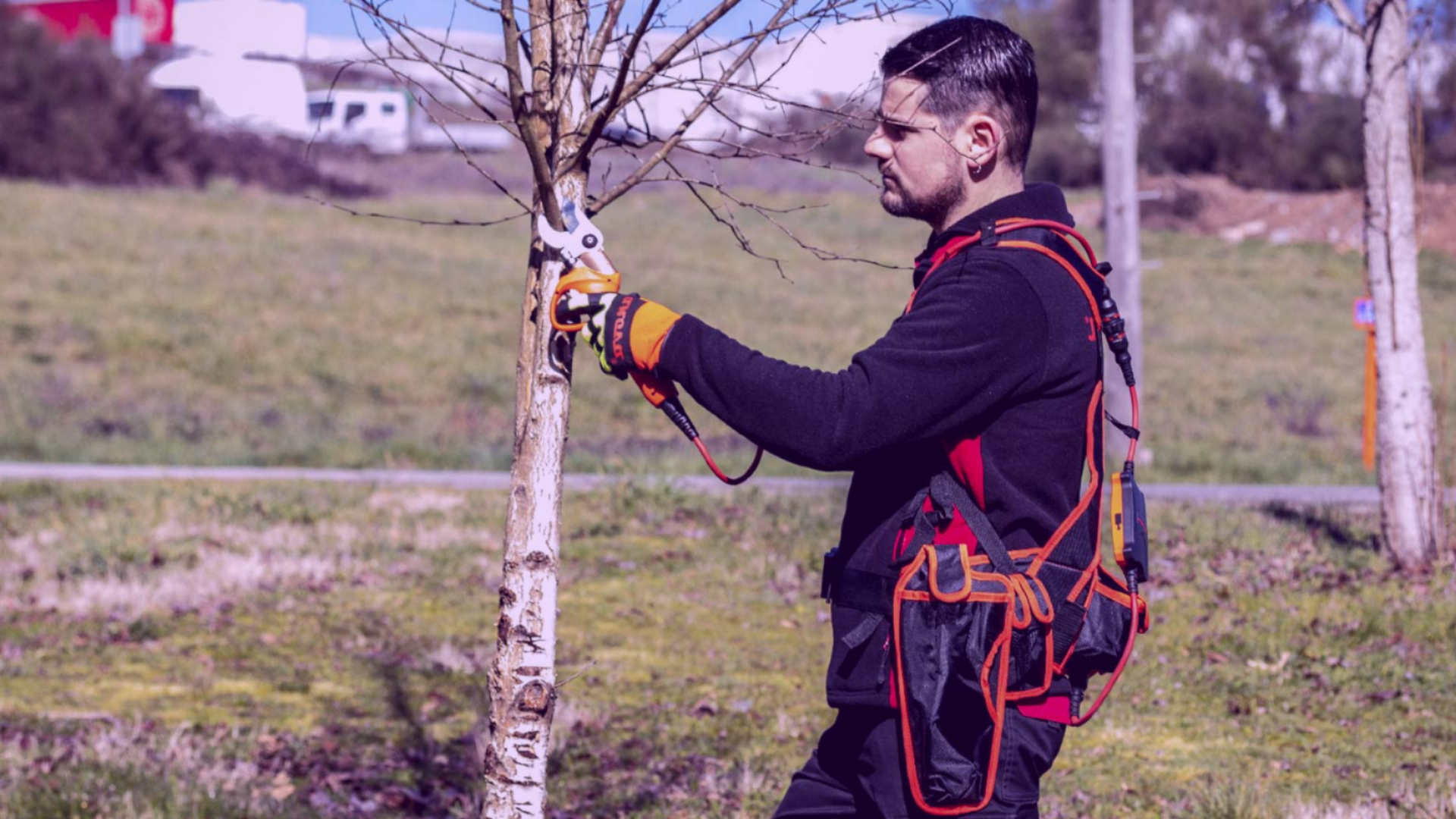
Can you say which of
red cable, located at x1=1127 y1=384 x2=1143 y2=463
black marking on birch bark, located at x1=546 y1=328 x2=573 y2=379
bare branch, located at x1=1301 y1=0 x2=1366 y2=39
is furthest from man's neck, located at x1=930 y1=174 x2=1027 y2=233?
bare branch, located at x1=1301 y1=0 x2=1366 y2=39

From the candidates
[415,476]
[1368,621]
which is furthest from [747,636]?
[415,476]

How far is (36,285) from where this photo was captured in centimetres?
2630

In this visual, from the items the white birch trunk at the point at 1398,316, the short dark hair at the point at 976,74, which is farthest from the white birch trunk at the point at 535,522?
the white birch trunk at the point at 1398,316

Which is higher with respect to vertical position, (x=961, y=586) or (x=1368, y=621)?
(x=961, y=586)

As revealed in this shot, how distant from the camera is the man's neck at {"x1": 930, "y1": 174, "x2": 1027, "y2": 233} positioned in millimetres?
2924

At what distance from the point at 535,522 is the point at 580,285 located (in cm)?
61

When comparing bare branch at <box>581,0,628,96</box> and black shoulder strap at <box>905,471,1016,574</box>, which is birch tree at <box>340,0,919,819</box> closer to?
bare branch at <box>581,0,628,96</box>

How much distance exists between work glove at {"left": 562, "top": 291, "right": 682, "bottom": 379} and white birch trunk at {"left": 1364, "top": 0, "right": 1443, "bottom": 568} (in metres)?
7.12

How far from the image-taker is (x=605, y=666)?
7.39 meters

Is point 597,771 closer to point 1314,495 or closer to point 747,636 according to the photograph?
point 747,636

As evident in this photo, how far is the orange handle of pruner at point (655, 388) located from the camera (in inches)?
110

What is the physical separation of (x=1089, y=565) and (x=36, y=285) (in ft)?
87.8

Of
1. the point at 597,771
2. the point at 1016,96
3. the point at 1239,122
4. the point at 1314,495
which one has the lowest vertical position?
Answer: the point at 597,771

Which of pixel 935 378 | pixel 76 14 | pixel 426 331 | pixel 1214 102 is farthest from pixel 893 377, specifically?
pixel 1214 102
